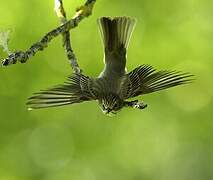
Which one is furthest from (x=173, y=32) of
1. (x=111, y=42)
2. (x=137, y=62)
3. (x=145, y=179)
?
(x=111, y=42)

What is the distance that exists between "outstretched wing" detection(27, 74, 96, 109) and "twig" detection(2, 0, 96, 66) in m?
0.22

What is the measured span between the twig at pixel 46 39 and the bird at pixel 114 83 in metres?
0.21

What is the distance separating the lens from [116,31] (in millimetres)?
5047

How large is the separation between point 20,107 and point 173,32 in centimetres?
179

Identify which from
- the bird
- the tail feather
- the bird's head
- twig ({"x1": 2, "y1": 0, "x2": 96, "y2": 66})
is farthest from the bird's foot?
the tail feather

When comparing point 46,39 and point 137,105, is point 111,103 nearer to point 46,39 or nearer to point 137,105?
point 137,105

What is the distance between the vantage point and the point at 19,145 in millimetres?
9414

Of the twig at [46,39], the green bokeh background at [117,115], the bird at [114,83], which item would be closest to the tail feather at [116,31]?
the bird at [114,83]

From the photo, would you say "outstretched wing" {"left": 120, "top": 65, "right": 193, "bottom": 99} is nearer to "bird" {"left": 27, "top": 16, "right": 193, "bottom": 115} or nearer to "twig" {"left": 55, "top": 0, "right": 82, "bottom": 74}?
"bird" {"left": 27, "top": 16, "right": 193, "bottom": 115}

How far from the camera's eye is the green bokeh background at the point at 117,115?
827 cm

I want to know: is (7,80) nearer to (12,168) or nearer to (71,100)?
(12,168)

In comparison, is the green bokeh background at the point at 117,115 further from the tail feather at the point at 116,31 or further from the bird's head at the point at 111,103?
the bird's head at the point at 111,103

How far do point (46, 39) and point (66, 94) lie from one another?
461mm

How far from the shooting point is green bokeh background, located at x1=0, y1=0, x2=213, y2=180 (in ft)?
27.1
